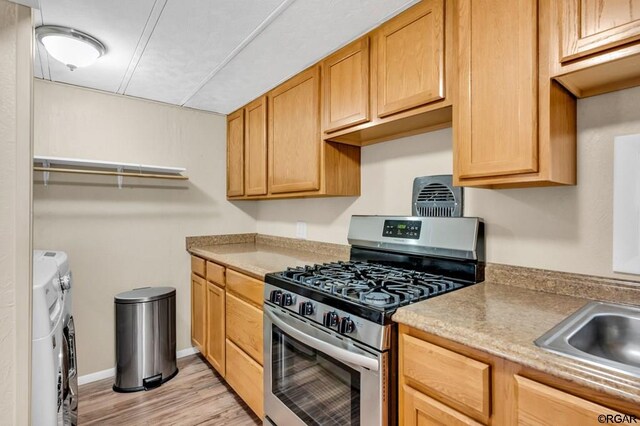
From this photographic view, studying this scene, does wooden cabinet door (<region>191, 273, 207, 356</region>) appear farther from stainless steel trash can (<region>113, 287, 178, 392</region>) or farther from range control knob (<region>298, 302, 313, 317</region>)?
range control knob (<region>298, 302, 313, 317</region>)

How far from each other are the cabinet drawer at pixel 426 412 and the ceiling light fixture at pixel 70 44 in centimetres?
221

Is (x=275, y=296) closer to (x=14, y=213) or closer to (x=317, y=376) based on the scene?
(x=317, y=376)

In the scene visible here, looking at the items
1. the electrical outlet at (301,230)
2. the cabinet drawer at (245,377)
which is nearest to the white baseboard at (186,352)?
the cabinet drawer at (245,377)

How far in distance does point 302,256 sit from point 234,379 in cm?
91

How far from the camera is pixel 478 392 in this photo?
33.7 inches

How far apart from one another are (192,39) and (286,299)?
1449mm

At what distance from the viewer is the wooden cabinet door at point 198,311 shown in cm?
257

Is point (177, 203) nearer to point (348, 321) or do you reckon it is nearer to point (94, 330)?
point (94, 330)

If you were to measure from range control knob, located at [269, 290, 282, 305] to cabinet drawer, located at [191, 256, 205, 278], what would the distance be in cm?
119

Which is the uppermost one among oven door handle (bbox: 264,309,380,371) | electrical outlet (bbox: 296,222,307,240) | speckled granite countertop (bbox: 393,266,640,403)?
electrical outlet (bbox: 296,222,307,240)

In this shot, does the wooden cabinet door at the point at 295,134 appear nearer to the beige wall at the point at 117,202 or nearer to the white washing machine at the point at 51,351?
the beige wall at the point at 117,202

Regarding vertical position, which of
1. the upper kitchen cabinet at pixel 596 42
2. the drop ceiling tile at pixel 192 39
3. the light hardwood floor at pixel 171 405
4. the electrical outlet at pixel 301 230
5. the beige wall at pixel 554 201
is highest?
the drop ceiling tile at pixel 192 39

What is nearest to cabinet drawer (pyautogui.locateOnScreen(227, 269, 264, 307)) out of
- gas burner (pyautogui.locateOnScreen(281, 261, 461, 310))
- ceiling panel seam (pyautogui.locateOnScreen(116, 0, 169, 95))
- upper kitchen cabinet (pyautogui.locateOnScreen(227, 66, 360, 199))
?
gas burner (pyautogui.locateOnScreen(281, 261, 461, 310))

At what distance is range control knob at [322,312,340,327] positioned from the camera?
4.03ft
